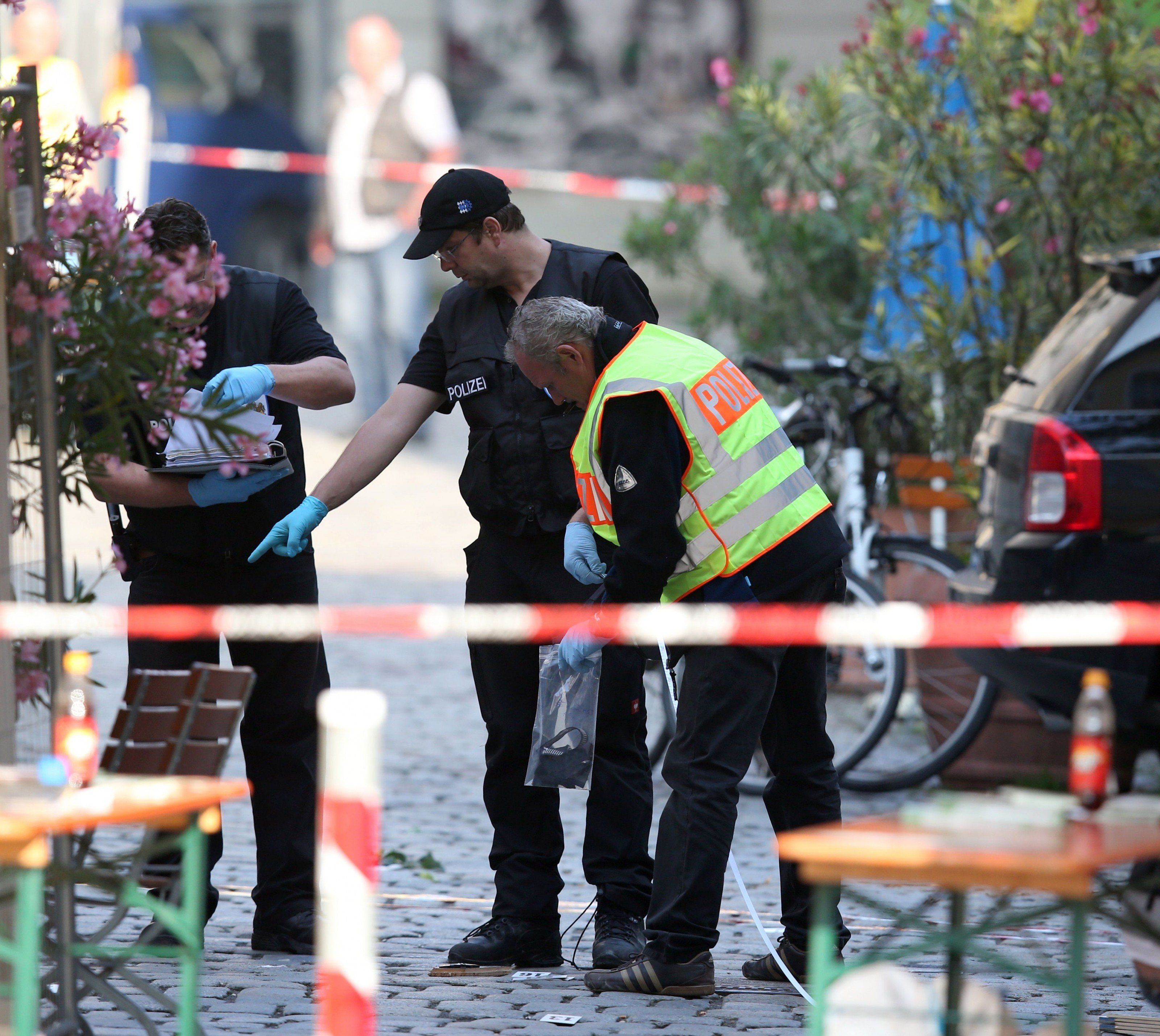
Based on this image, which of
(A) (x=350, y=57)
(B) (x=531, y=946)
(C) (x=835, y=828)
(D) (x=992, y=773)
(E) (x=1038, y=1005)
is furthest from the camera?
(A) (x=350, y=57)

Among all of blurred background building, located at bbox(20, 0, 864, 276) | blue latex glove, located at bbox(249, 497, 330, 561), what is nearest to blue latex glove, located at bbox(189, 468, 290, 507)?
blue latex glove, located at bbox(249, 497, 330, 561)

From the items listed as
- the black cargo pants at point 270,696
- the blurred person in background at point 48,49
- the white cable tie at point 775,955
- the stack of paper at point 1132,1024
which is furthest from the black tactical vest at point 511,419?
the blurred person in background at point 48,49

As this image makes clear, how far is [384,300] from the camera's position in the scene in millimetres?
16359

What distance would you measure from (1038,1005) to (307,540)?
2.26 m

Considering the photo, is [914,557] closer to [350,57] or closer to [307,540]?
[307,540]

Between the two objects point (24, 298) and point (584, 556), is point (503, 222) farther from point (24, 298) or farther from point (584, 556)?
point (24, 298)

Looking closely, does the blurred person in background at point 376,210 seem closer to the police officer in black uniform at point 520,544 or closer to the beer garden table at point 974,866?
the police officer in black uniform at point 520,544

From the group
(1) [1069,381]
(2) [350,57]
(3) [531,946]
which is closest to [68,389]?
(3) [531,946]

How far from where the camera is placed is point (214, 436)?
13.4 feet

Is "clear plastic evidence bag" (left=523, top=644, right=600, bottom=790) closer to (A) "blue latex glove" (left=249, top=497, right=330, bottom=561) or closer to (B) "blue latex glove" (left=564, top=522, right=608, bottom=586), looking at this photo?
(B) "blue latex glove" (left=564, top=522, right=608, bottom=586)

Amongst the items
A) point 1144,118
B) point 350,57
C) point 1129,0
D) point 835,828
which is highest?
point 350,57

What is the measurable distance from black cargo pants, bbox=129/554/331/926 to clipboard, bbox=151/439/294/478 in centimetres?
31

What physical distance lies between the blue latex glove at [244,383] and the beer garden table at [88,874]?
126 cm

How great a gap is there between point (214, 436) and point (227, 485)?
655 millimetres
